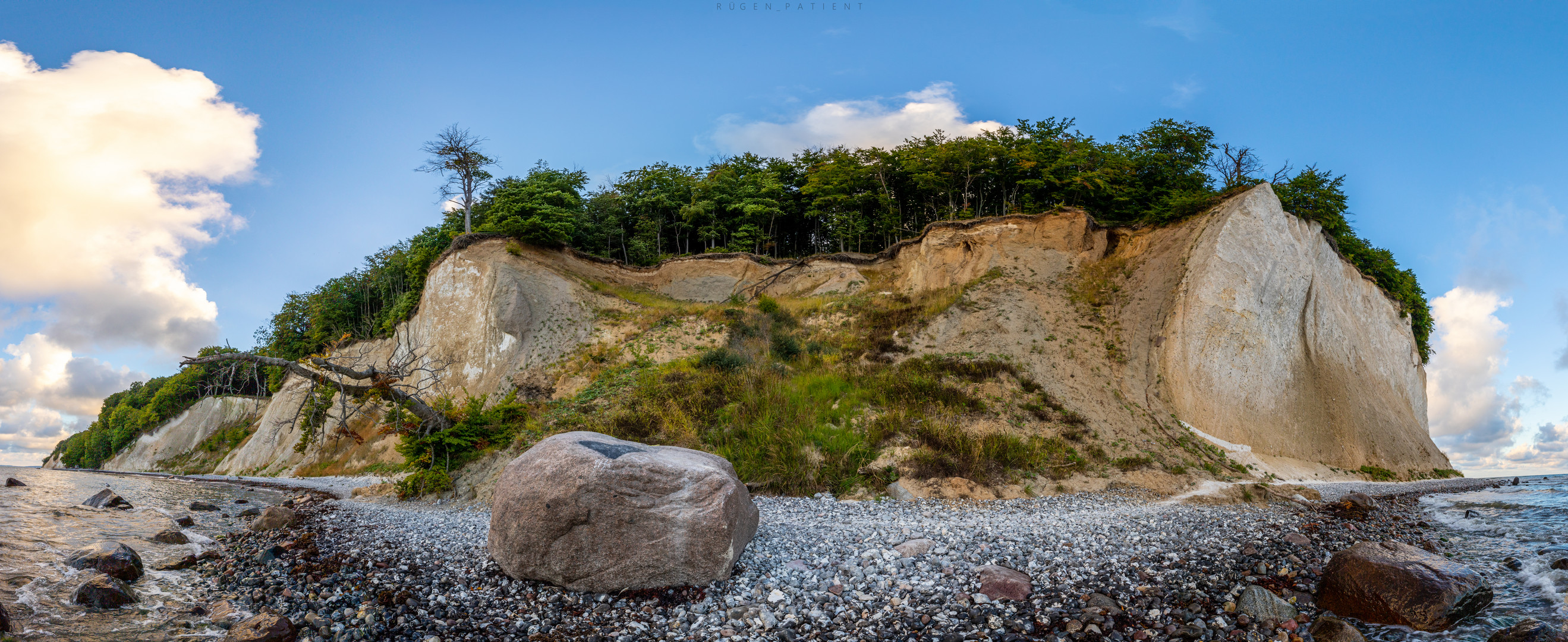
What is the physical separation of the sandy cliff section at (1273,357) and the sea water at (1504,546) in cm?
456

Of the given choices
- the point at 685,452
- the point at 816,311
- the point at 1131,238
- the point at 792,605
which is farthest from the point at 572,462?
the point at 1131,238

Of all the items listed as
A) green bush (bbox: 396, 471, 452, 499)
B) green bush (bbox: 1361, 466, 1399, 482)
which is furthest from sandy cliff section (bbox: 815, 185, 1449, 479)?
green bush (bbox: 396, 471, 452, 499)

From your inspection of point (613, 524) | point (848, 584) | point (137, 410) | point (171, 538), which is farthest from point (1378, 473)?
point (137, 410)

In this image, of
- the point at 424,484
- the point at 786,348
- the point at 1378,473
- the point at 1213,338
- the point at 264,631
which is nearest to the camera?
the point at 264,631

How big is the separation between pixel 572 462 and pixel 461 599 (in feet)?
6.24

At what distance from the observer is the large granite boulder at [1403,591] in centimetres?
668

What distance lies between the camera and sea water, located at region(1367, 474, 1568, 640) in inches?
264

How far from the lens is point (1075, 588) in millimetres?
7473

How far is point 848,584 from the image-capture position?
7684mm

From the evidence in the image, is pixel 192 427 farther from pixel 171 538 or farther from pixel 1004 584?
pixel 1004 584

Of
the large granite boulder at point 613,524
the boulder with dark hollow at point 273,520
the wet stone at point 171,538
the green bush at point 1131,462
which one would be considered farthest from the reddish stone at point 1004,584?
the wet stone at point 171,538

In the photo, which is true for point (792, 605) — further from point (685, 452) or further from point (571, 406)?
point (571, 406)

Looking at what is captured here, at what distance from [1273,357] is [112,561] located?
93.1ft

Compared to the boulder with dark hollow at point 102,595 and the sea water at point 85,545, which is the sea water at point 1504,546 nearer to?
the sea water at point 85,545
